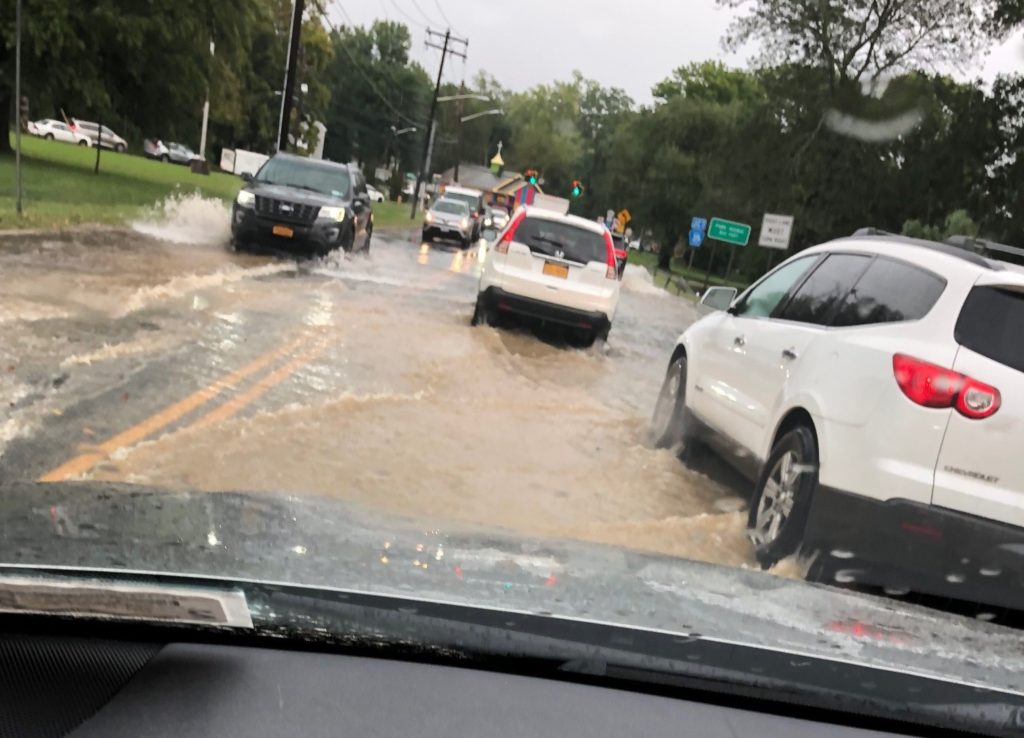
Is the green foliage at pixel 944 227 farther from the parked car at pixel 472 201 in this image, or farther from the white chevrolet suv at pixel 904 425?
the white chevrolet suv at pixel 904 425

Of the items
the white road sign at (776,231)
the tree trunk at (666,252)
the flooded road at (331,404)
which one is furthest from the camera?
the tree trunk at (666,252)

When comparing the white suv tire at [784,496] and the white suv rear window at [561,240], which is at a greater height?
the white suv rear window at [561,240]

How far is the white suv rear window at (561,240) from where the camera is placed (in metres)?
13.2

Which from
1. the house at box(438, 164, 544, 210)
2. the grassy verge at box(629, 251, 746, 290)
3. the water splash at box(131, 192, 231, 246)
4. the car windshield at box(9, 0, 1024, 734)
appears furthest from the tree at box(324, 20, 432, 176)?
the car windshield at box(9, 0, 1024, 734)

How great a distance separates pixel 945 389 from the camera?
185 inches

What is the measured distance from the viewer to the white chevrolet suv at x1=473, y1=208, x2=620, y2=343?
13.1 metres

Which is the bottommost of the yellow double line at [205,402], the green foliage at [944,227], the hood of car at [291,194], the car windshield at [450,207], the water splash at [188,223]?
the water splash at [188,223]

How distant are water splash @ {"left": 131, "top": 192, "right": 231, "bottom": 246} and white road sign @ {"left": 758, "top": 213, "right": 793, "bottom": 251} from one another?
16214 millimetres

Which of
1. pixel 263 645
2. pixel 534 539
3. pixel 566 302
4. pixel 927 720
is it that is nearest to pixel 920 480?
pixel 534 539

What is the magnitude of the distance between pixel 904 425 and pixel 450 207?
31489 millimetres

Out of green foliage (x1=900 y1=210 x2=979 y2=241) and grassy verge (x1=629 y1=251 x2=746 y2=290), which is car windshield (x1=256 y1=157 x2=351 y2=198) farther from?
green foliage (x1=900 y1=210 x2=979 y2=241)

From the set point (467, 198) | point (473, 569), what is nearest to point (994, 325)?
point (473, 569)

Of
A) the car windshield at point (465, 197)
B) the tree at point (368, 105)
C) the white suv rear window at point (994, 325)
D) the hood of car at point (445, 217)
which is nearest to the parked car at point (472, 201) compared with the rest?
the car windshield at point (465, 197)

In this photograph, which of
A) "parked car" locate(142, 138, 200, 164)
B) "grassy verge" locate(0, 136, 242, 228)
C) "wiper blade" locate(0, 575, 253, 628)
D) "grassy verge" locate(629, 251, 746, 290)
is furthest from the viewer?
"parked car" locate(142, 138, 200, 164)
